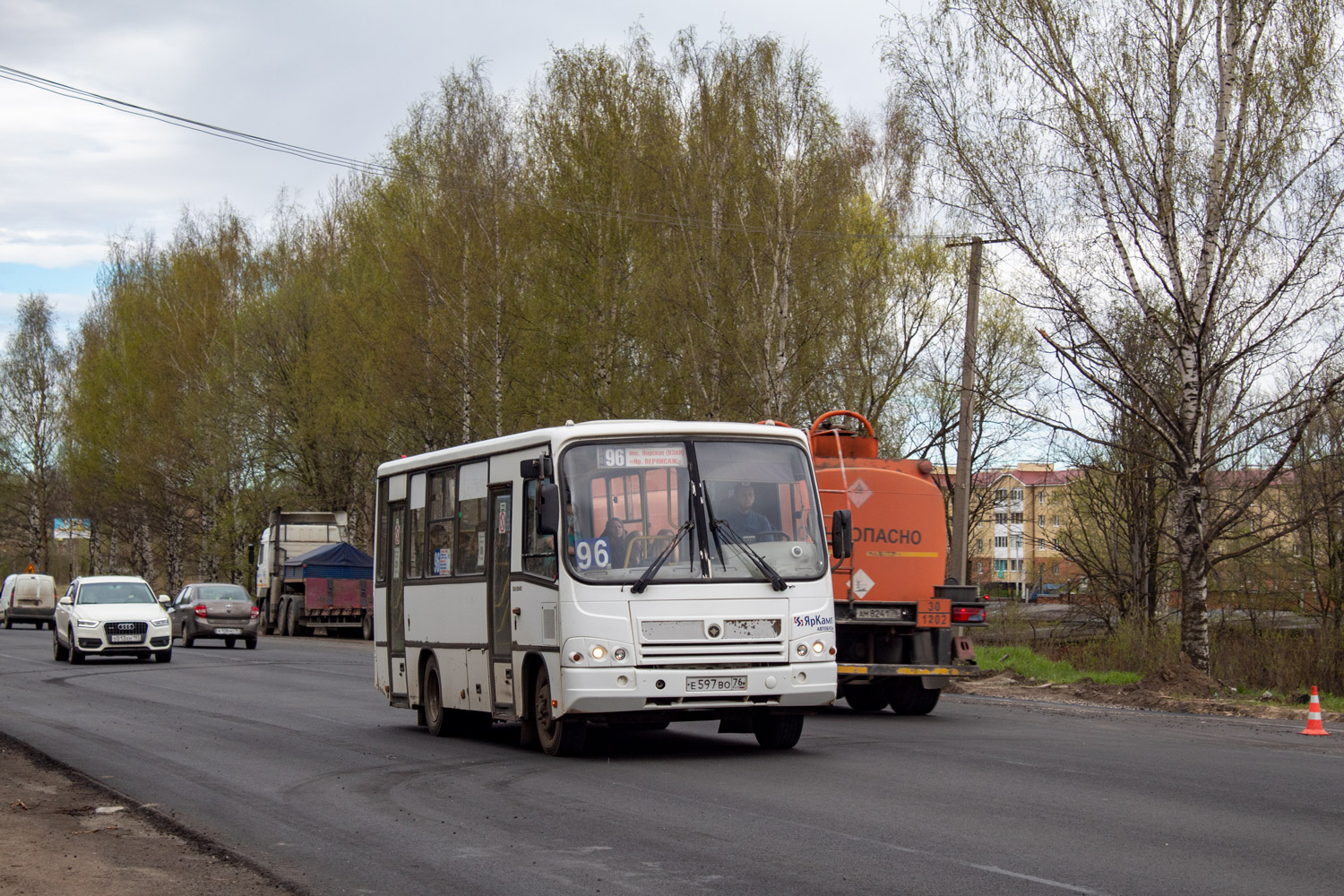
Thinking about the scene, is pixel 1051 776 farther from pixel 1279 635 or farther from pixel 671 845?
pixel 1279 635

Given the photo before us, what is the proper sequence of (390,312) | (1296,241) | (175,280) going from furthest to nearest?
1. (175,280)
2. (390,312)
3. (1296,241)

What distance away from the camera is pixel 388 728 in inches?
643

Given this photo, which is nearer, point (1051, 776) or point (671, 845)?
point (671, 845)

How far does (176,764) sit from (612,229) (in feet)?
88.0

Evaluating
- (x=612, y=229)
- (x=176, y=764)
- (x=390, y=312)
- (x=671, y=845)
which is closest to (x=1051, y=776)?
(x=671, y=845)

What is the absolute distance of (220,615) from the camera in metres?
38.0

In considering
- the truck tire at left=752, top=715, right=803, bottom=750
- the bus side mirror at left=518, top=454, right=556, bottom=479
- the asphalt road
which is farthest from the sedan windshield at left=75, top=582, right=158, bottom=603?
the truck tire at left=752, top=715, right=803, bottom=750

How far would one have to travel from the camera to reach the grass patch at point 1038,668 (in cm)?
2395

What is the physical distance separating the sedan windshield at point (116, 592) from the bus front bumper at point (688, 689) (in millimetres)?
21515

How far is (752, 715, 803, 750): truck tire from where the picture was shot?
1343 centimetres

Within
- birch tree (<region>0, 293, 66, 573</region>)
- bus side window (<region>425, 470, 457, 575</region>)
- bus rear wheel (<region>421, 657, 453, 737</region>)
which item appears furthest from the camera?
birch tree (<region>0, 293, 66, 573</region>)

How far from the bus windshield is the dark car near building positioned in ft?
89.7

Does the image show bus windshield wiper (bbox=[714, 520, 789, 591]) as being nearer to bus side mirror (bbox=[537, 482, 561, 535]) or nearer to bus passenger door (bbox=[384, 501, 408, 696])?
bus side mirror (bbox=[537, 482, 561, 535])

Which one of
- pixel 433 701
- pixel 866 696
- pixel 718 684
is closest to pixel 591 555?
pixel 718 684
